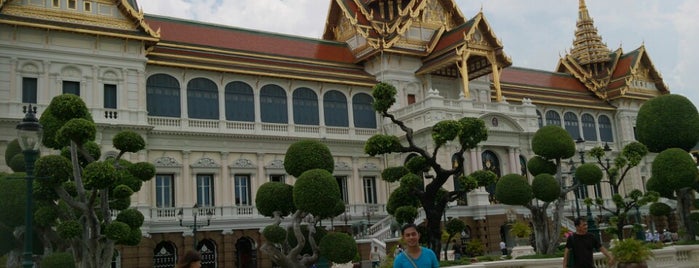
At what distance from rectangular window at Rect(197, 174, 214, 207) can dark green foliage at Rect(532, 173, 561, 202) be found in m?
16.4

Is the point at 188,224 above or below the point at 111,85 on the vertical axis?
below

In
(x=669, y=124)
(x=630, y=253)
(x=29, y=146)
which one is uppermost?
(x=669, y=124)

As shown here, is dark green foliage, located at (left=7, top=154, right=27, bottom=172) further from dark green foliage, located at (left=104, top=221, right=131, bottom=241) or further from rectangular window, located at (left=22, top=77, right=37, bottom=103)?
rectangular window, located at (left=22, top=77, right=37, bottom=103)

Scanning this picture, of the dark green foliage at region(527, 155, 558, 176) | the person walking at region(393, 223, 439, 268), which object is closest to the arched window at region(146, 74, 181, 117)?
the dark green foliage at region(527, 155, 558, 176)

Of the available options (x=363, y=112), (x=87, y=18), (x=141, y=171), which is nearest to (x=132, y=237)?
(x=141, y=171)

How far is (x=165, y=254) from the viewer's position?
3400 centimetres

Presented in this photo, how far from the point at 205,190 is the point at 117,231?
16.8 metres

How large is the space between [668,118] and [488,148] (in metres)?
12.6

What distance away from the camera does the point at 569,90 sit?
5500 centimetres

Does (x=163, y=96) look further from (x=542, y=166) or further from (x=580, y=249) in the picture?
(x=580, y=249)

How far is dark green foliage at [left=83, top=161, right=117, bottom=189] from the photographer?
18.6 metres

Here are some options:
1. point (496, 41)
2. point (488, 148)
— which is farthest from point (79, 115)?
point (496, 41)

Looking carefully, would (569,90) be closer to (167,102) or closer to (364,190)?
(364,190)

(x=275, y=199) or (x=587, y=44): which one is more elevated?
(x=587, y=44)
